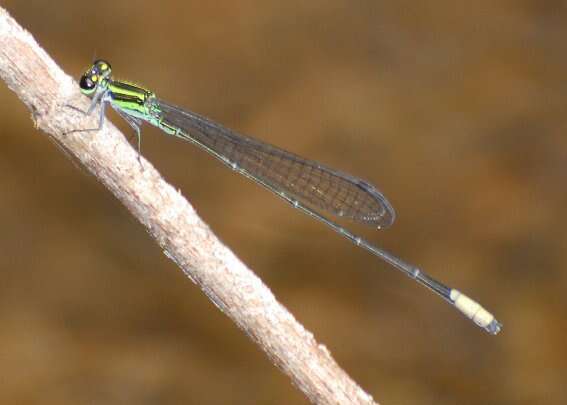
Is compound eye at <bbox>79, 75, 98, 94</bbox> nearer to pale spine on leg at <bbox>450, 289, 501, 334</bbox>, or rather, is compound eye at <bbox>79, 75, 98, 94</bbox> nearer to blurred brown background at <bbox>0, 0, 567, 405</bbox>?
pale spine on leg at <bbox>450, 289, 501, 334</bbox>

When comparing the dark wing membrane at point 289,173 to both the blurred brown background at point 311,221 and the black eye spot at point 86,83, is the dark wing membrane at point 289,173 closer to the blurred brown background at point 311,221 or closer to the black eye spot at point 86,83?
the black eye spot at point 86,83

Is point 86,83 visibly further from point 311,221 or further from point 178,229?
point 311,221

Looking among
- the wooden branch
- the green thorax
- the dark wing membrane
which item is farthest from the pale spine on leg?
the green thorax

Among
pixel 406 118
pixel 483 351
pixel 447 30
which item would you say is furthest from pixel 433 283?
pixel 447 30

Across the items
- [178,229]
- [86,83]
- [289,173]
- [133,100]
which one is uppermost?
[289,173]

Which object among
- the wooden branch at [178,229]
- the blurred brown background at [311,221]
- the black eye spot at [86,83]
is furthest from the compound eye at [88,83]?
the blurred brown background at [311,221]

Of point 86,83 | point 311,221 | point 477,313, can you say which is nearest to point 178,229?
point 86,83
